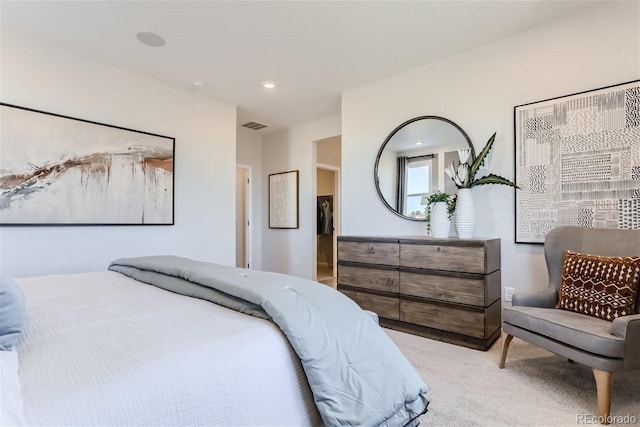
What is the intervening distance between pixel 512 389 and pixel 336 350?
1.43 metres

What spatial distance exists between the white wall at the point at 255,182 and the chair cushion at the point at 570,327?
4.13 meters

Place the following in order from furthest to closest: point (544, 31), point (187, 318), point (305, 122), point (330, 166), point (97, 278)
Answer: point (330, 166) → point (305, 122) → point (544, 31) → point (97, 278) → point (187, 318)

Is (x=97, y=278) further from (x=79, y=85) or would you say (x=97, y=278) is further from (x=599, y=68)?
(x=599, y=68)

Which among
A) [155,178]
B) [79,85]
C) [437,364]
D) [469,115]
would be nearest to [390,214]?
[469,115]

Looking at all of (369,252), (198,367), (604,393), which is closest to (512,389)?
(604,393)

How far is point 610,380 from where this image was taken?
1524 mm

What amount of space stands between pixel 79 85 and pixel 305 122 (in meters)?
2.86

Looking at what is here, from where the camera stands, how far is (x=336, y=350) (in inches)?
39.9

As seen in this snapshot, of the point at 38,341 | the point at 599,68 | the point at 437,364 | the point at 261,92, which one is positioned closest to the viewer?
the point at 38,341

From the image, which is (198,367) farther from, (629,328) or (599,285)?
(599,285)

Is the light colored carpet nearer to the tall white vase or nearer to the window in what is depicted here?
the tall white vase

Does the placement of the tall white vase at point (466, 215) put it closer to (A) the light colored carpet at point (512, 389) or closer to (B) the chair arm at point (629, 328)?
(A) the light colored carpet at point (512, 389)

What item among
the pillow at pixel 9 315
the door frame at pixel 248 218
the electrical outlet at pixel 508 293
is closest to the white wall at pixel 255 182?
the door frame at pixel 248 218

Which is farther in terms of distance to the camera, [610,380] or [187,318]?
[610,380]
